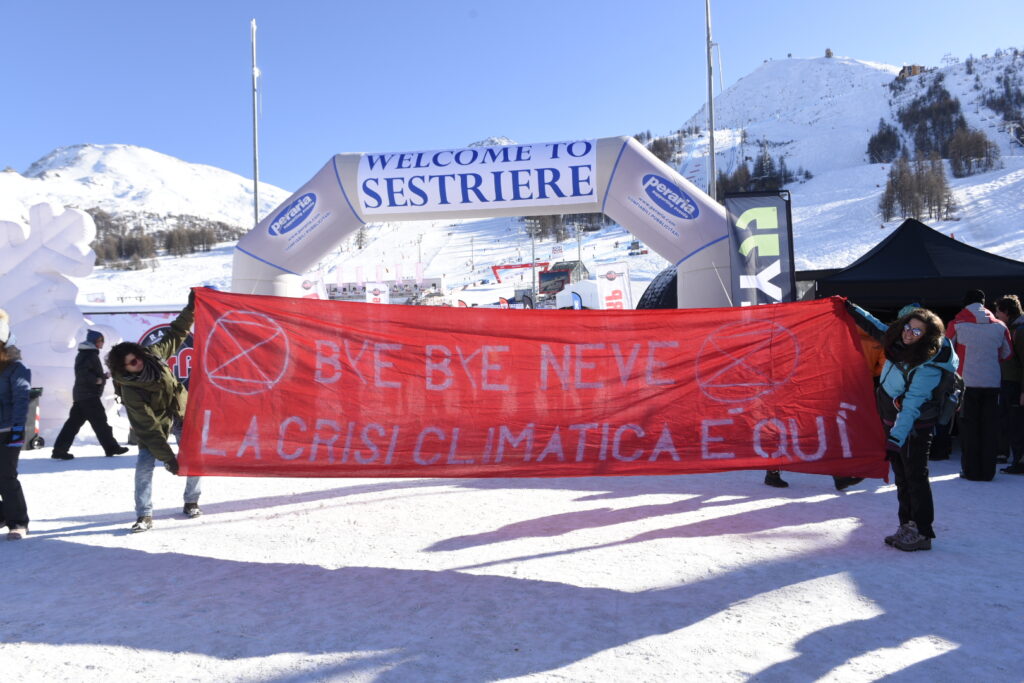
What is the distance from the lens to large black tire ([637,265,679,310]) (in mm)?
11352

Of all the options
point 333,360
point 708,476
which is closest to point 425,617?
point 333,360

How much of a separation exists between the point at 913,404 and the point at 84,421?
8.99m

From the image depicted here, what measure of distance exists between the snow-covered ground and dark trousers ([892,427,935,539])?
0.23 metres

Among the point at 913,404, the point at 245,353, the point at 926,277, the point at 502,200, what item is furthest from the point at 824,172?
the point at 245,353

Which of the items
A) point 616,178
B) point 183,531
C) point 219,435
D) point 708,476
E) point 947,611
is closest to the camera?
point 947,611

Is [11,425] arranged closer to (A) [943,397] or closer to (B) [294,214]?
(B) [294,214]

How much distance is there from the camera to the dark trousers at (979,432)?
6406 mm

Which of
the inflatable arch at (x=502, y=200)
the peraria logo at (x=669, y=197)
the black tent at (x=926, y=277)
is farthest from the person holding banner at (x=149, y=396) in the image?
the black tent at (x=926, y=277)

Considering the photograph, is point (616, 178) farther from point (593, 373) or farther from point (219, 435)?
point (219, 435)

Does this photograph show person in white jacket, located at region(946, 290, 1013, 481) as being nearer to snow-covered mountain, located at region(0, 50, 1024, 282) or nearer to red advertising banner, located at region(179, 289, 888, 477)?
red advertising banner, located at region(179, 289, 888, 477)

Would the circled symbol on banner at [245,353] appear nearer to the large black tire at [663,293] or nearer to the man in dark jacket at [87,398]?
the man in dark jacket at [87,398]

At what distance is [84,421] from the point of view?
27.2 ft

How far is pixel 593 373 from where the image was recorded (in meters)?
4.88

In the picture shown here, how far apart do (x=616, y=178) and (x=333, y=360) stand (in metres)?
4.59
